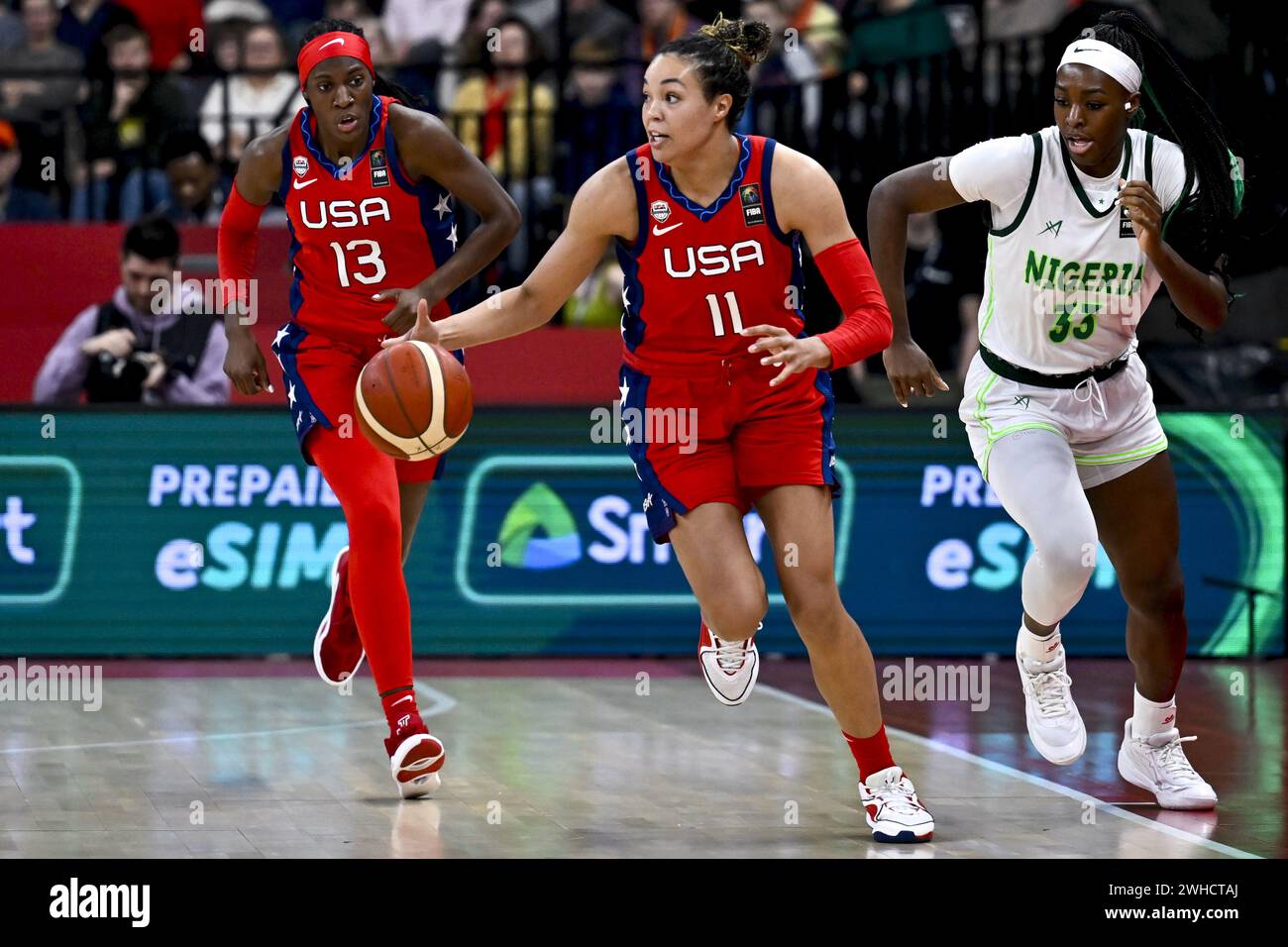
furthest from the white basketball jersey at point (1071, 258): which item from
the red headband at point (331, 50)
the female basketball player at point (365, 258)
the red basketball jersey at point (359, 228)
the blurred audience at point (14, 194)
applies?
the blurred audience at point (14, 194)

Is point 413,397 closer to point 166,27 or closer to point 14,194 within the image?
point 14,194

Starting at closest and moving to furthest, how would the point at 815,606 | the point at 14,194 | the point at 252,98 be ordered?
the point at 815,606 < the point at 14,194 < the point at 252,98

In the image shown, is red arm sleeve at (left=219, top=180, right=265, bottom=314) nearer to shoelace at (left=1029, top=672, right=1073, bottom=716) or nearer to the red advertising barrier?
shoelace at (left=1029, top=672, right=1073, bottom=716)

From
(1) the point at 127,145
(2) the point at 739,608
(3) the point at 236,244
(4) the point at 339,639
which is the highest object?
(1) the point at 127,145

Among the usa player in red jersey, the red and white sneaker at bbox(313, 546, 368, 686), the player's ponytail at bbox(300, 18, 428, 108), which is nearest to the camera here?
the usa player in red jersey

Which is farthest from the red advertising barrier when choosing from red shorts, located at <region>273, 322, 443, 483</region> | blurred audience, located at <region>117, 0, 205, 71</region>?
red shorts, located at <region>273, 322, 443, 483</region>

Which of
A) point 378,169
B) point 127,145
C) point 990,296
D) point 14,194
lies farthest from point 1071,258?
point 14,194

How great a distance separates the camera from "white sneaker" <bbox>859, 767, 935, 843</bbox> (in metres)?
6.06

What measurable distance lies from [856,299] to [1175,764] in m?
2.04

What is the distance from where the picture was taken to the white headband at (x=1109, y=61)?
20.4 feet

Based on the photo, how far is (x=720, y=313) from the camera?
609 cm

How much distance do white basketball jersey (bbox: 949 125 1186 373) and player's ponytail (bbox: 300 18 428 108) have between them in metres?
2.03

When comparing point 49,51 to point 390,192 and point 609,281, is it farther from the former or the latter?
point 390,192
